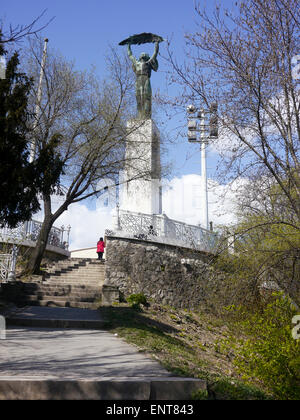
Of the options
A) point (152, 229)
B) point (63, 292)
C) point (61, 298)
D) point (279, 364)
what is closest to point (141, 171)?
point (152, 229)

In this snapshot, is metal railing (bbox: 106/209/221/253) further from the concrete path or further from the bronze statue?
the concrete path

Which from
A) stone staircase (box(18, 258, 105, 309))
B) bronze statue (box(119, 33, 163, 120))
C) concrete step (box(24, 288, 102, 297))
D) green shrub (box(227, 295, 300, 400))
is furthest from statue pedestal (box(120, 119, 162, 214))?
green shrub (box(227, 295, 300, 400))

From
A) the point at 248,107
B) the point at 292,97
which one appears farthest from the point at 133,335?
the point at 292,97

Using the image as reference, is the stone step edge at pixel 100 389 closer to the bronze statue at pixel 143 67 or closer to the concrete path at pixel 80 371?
the concrete path at pixel 80 371

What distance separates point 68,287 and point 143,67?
1157cm

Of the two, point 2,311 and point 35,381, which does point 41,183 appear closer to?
point 2,311

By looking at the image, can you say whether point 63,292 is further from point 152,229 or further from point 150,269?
point 152,229

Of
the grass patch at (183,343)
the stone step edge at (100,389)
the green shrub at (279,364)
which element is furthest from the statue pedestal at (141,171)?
the stone step edge at (100,389)

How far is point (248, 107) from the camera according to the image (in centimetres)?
692

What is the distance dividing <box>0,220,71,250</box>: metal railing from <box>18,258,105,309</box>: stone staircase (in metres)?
1.77

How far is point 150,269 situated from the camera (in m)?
14.9

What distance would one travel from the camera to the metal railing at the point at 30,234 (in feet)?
52.4

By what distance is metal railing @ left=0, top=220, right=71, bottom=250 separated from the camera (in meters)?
16.0

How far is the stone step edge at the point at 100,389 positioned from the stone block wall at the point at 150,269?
1069 centimetres
